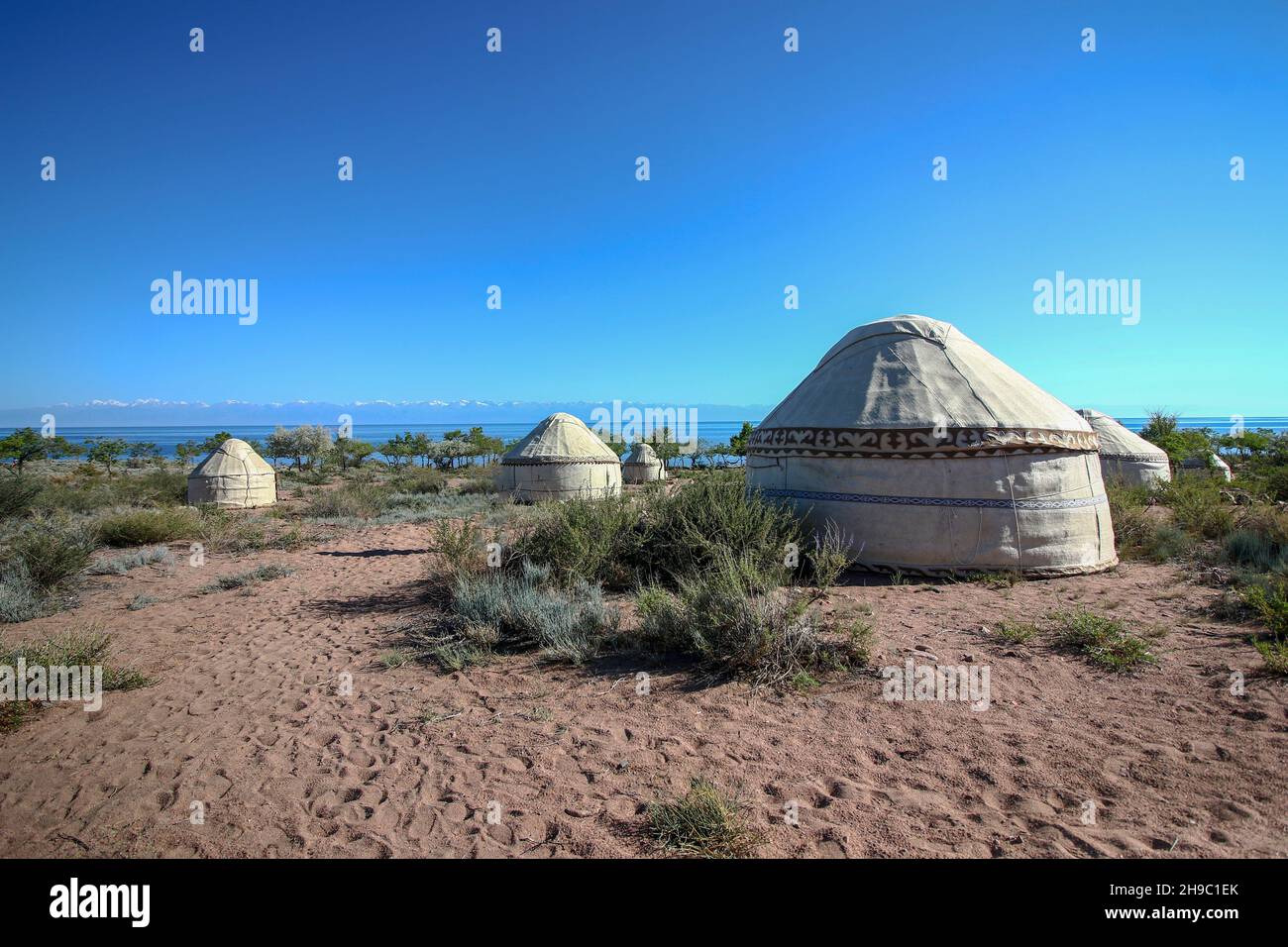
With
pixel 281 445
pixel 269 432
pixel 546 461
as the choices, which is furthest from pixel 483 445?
pixel 269 432

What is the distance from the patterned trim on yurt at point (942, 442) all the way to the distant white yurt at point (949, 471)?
11 millimetres

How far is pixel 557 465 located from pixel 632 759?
1021 cm

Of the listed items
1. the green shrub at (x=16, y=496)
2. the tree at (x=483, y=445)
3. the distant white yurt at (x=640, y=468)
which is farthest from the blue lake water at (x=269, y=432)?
the green shrub at (x=16, y=496)

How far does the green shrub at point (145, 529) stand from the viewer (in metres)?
9.19

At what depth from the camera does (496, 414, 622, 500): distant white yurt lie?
1281cm

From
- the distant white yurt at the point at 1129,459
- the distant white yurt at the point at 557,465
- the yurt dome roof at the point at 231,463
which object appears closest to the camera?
the distant white yurt at the point at 1129,459

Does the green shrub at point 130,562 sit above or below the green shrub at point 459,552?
below

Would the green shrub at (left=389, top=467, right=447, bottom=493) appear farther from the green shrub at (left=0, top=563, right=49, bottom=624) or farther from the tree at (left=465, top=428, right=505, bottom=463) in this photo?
the tree at (left=465, top=428, right=505, bottom=463)

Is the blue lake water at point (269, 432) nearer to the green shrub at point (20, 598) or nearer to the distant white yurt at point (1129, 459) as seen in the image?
the distant white yurt at point (1129, 459)

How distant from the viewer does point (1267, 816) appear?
222cm

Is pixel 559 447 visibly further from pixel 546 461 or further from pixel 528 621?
pixel 528 621

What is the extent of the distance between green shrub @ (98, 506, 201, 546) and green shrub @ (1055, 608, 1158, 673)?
37.6 ft

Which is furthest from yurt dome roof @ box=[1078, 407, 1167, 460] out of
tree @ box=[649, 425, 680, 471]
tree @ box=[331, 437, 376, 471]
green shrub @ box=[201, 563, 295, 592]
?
tree @ box=[331, 437, 376, 471]
